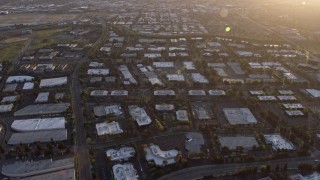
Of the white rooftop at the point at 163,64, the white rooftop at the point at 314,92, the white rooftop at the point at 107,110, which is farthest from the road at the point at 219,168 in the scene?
the white rooftop at the point at 163,64

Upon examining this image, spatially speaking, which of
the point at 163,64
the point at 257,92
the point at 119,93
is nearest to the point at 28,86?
the point at 119,93

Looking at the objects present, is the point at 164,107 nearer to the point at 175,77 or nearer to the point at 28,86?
the point at 175,77

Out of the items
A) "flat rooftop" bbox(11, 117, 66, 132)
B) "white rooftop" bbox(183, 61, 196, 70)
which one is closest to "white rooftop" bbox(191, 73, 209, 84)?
"white rooftop" bbox(183, 61, 196, 70)

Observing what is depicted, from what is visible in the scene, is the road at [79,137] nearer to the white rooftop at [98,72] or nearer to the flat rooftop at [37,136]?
the flat rooftop at [37,136]

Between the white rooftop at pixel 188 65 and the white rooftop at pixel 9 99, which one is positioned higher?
the white rooftop at pixel 188 65

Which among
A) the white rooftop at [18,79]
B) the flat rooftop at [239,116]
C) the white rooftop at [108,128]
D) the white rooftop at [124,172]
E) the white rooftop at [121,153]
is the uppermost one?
the white rooftop at [18,79]
